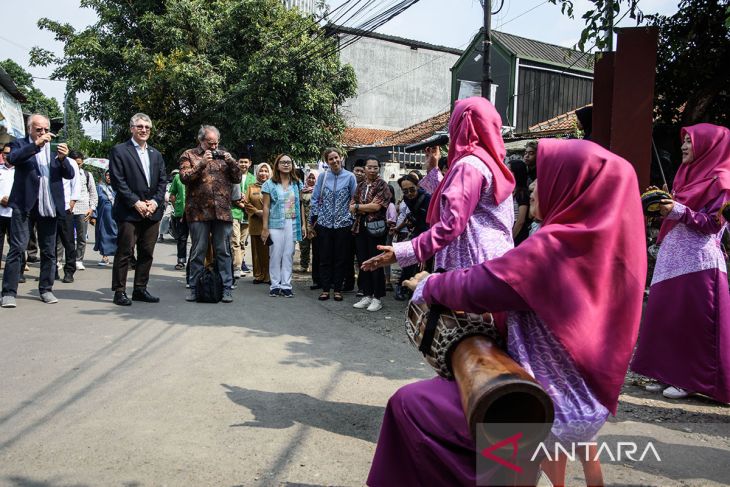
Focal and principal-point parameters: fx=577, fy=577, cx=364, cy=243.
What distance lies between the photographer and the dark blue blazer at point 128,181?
6805mm

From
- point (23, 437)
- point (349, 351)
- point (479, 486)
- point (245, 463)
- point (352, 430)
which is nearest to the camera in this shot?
point (479, 486)

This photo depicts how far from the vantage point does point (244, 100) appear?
2123 centimetres

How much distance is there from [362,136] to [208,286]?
26330 mm

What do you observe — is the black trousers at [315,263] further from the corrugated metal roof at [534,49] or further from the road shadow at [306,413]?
the corrugated metal roof at [534,49]

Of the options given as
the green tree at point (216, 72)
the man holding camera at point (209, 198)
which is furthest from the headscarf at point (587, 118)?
the green tree at point (216, 72)

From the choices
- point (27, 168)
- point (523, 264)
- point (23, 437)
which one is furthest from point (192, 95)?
point (523, 264)

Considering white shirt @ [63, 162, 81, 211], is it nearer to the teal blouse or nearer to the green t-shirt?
the green t-shirt

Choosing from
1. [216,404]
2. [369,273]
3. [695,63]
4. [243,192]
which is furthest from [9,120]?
[695,63]

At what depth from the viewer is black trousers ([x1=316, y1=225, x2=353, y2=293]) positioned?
315 inches

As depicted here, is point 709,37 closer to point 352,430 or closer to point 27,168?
point 352,430

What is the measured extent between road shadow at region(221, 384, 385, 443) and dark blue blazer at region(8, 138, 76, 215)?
A: 406cm

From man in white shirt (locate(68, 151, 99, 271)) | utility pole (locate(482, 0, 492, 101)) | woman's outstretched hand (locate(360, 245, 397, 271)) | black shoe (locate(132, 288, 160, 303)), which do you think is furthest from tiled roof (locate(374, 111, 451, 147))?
woman's outstretched hand (locate(360, 245, 397, 271))

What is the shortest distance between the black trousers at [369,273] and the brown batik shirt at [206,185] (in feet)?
5.91

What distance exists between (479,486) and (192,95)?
22366 millimetres
